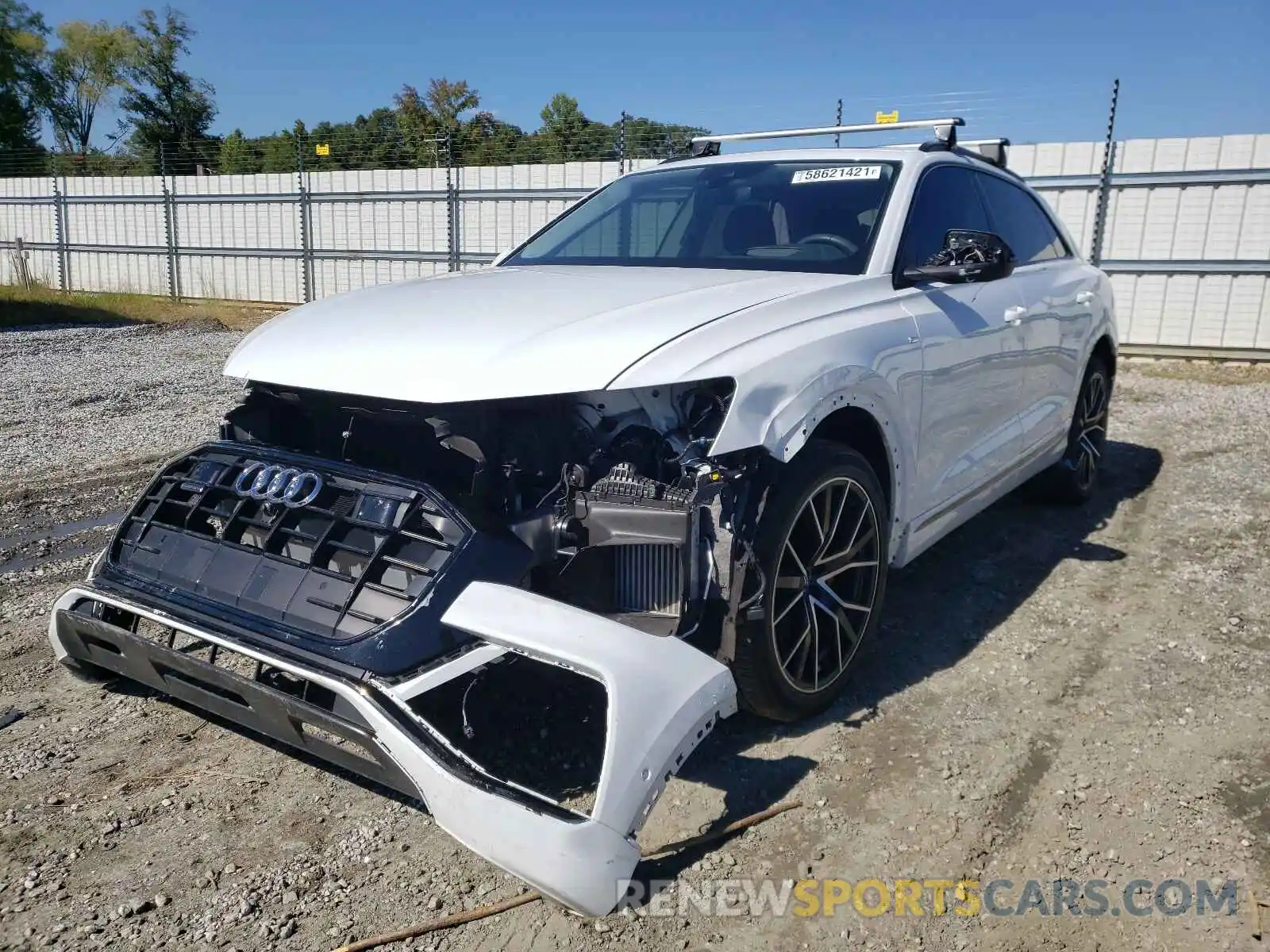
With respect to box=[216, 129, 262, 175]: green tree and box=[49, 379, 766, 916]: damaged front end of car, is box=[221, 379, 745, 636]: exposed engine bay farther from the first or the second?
box=[216, 129, 262, 175]: green tree

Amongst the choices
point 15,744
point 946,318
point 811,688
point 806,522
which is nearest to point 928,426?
point 946,318

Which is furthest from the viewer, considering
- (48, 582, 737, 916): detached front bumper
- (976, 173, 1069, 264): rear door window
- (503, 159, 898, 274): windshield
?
(976, 173, 1069, 264): rear door window

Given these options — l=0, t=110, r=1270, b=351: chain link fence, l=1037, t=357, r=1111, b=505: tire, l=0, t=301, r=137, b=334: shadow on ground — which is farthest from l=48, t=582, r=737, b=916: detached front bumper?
l=0, t=301, r=137, b=334: shadow on ground

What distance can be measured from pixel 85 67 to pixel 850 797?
59.2 metres

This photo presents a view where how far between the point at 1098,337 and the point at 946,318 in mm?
2466

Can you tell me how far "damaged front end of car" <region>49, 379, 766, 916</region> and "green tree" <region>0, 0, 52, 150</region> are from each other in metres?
45.6

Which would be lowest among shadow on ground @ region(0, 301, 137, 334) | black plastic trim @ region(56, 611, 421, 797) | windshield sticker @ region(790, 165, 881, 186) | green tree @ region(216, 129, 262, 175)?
shadow on ground @ region(0, 301, 137, 334)

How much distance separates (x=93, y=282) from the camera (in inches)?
855

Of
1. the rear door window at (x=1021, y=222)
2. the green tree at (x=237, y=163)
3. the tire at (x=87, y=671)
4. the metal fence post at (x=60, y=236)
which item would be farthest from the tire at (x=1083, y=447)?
the metal fence post at (x=60, y=236)

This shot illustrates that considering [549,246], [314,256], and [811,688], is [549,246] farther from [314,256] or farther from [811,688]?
[314,256]

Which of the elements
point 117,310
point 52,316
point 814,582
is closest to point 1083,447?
point 814,582

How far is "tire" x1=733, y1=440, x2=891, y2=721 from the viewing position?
277cm

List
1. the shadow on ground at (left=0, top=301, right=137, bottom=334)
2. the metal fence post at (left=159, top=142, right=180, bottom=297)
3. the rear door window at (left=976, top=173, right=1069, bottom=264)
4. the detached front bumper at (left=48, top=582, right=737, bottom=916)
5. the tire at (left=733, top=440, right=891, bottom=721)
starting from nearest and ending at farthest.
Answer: the detached front bumper at (left=48, top=582, right=737, bottom=916) < the tire at (left=733, top=440, right=891, bottom=721) < the rear door window at (left=976, top=173, right=1069, bottom=264) < the shadow on ground at (left=0, top=301, right=137, bottom=334) < the metal fence post at (left=159, top=142, right=180, bottom=297)

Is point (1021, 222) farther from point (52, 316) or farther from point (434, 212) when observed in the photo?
point (52, 316)
